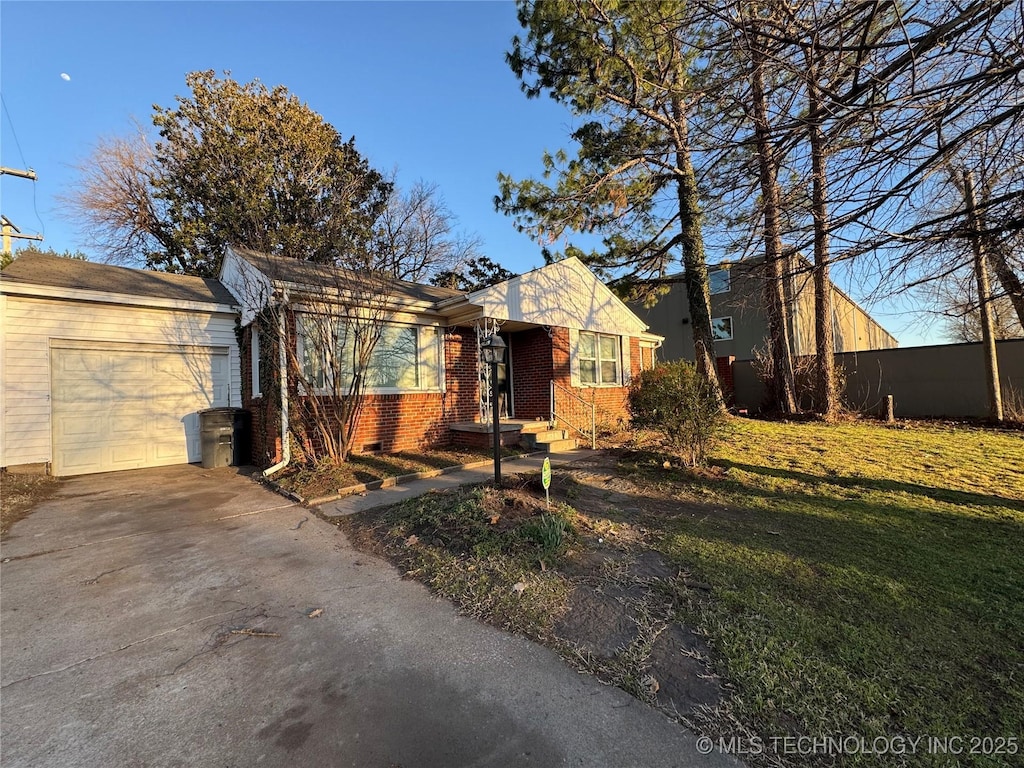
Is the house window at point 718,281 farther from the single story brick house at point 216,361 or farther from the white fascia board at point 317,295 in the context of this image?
the white fascia board at point 317,295

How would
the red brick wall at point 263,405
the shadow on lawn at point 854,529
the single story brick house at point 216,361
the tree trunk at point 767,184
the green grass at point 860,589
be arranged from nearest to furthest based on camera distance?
the green grass at point 860,589
the shadow on lawn at point 854,529
the tree trunk at point 767,184
the single story brick house at point 216,361
the red brick wall at point 263,405

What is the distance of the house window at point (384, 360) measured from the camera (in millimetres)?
7691

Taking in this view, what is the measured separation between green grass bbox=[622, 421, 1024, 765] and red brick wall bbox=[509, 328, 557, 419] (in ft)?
13.7

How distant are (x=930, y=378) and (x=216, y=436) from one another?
19080 mm

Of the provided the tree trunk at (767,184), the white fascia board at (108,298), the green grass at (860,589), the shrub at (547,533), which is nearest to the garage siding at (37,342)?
the white fascia board at (108,298)

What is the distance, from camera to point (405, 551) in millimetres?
4277

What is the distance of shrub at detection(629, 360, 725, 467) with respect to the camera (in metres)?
6.62

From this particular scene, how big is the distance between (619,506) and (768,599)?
7.54 feet

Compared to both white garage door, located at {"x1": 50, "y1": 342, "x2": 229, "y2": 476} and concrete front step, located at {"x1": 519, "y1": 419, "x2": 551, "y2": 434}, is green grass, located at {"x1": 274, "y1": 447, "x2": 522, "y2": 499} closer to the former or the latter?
concrete front step, located at {"x1": 519, "y1": 419, "x2": 551, "y2": 434}

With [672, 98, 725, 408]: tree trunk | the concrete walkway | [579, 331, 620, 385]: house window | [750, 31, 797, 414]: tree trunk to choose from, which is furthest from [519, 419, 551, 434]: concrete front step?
[750, 31, 797, 414]: tree trunk

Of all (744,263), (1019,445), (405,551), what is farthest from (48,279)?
(1019,445)

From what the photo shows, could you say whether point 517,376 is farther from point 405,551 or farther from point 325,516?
point 405,551

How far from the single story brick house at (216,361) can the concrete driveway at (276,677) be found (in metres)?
4.34

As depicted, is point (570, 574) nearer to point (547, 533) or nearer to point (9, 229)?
point (547, 533)
